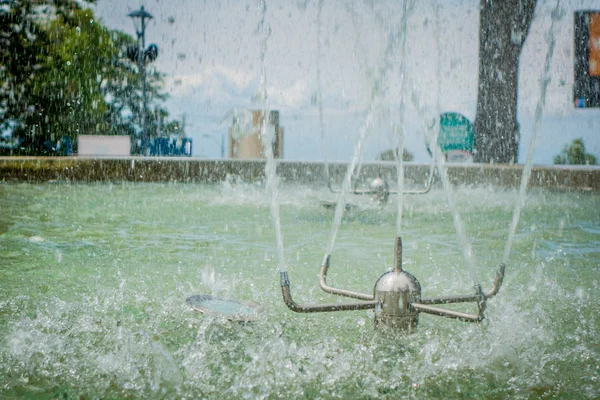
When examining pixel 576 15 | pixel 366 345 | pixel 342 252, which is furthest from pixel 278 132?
pixel 366 345

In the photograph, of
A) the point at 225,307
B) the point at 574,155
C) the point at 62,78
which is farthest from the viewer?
the point at 574,155

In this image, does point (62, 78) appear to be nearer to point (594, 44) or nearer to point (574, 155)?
point (594, 44)

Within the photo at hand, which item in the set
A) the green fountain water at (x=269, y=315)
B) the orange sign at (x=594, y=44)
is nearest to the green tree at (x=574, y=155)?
the orange sign at (x=594, y=44)

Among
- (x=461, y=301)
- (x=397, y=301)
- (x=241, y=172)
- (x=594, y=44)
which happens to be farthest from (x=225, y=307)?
(x=594, y=44)

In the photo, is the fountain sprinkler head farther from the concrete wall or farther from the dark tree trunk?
the dark tree trunk

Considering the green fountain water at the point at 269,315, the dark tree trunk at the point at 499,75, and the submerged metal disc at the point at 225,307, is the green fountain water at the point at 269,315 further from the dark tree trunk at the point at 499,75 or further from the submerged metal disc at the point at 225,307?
the dark tree trunk at the point at 499,75

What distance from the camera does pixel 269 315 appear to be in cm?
295

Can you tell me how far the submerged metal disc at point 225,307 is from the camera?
2.65 metres

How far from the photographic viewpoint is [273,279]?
152 inches

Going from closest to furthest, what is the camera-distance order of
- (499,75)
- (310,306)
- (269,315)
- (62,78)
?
1. (310,306)
2. (269,315)
3. (499,75)
4. (62,78)

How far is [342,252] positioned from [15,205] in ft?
15.4

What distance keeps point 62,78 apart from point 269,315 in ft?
85.4

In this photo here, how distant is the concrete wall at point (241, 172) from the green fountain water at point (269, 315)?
Result: 3.85 m

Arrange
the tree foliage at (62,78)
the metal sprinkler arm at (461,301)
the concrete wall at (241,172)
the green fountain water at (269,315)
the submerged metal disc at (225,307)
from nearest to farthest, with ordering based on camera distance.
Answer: the green fountain water at (269,315) < the metal sprinkler arm at (461,301) < the submerged metal disc at (225,307) < the concrete wall at (241,172) < the tree foliage at (62,78)
